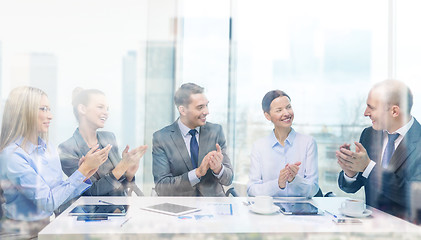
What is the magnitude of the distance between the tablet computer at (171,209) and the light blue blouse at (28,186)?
55 cm

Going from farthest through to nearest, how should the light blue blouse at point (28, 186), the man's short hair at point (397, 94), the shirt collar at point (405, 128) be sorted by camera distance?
1. the man's short hair at point (397, 94)
2. the shirt collar at point (405, 128)
3. the light blue blouse at point (28, 186)

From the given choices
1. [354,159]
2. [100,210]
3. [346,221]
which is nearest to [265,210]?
[346,221]

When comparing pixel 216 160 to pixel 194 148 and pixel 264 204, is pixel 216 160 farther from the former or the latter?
pixel 264 204

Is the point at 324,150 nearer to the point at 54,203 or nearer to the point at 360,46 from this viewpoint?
the point at 360,46

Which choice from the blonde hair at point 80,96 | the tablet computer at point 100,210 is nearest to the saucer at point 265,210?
the tablet computer at point 100,210

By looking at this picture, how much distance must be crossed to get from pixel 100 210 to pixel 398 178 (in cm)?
147

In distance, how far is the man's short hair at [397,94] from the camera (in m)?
2.10

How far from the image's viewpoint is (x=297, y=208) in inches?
64.4

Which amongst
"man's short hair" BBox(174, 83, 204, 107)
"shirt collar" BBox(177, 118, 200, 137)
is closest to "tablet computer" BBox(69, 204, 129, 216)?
"shirt collar" BBox(177, 118, 200, 137)

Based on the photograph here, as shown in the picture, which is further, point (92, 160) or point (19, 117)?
point (92, 160)

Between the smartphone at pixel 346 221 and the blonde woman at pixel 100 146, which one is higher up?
the blonde woman at pixel 100 146

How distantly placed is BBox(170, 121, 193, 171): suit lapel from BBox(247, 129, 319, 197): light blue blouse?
40 centimetres

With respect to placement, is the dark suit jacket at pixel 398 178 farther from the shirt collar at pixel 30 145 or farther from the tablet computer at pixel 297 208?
the shirt collar at pixel 30 145

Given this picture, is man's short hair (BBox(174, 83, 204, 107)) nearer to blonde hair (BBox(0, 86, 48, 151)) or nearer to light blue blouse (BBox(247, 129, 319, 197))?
light blue blouse (BBox(247, 129, 319, 197))
